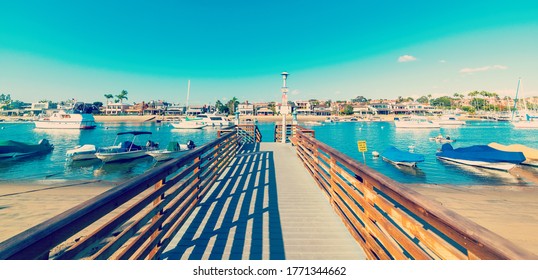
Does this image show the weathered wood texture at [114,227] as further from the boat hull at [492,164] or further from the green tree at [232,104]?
the green tree at [232,104]

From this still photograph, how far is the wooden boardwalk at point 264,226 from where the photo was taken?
301cm

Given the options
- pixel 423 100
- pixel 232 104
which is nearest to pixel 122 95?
pixel 232 104

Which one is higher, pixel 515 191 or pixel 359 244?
pixel 359 244

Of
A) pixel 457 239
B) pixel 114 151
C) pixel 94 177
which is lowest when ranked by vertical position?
pixel 94 177

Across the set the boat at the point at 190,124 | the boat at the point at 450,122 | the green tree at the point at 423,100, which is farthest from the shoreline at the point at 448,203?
the green tree at the point at 423,100

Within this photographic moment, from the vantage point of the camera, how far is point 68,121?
62.3m

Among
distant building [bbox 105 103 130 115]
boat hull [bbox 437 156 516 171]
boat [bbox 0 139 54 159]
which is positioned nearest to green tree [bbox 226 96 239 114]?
distant building [bbox 105 103 130 115]

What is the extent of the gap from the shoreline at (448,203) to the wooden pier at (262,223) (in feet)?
16.0

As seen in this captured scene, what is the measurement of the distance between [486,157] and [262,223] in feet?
76.0
